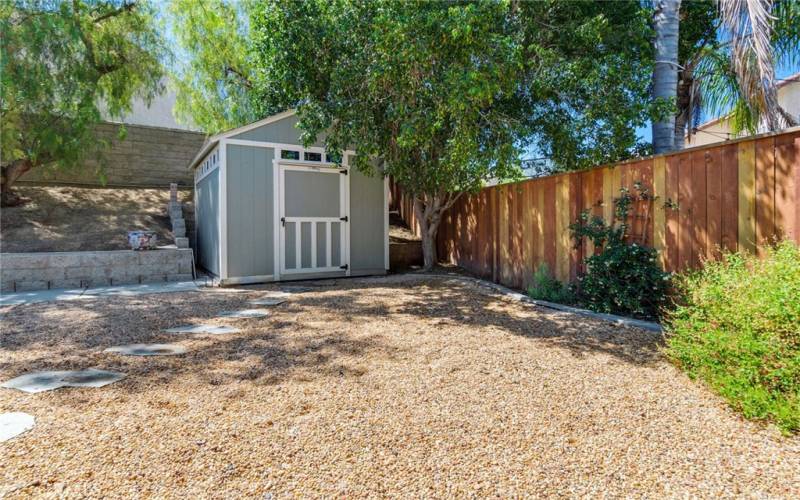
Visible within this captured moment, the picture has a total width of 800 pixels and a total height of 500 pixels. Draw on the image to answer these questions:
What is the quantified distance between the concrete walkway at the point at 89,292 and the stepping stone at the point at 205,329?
229 cm

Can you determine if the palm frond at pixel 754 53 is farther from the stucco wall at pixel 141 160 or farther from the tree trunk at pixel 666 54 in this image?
the stucco wall at pixel 141 160

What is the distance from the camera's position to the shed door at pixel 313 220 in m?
6.99

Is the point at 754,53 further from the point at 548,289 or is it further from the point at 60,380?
the point at 60,380

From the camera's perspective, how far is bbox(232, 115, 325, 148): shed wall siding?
6688 millimetres

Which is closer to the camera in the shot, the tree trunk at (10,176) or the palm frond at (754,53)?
the palm frond at (754,53)

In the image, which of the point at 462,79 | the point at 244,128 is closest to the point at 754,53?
the point at 462,79

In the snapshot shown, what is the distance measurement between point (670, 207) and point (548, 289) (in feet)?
5.17

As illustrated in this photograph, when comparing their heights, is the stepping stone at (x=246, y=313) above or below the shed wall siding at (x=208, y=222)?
below

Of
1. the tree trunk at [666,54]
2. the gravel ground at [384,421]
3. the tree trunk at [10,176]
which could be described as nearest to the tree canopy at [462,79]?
the tree trunk at [666,54]

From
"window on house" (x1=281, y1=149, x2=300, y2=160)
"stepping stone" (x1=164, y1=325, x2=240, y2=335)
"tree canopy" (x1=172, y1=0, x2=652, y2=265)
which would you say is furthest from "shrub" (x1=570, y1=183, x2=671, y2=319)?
"window on house" (x1=281, y1=149, x2=300, y2=160)

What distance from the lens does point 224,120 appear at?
35.9 ft

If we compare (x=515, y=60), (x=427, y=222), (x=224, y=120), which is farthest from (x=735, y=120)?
(x=224, y=120)

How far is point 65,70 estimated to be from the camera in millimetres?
7355

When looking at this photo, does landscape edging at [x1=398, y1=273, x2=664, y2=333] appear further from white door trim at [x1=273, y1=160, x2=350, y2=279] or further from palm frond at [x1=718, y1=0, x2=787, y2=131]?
palm frond at [x1=718, y1=0, x2=787, y2=131]
